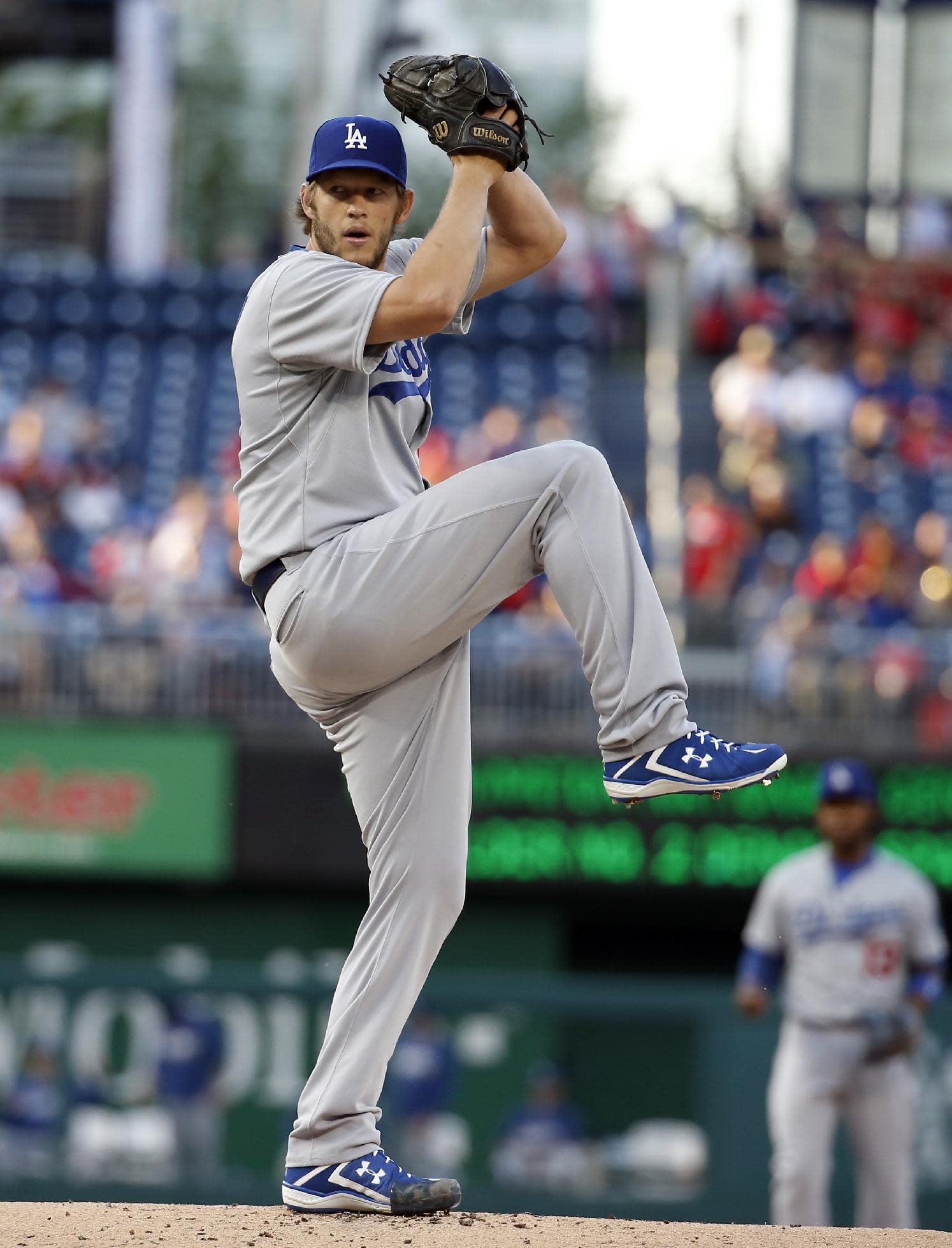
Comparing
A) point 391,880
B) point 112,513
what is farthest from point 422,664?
point 112,513

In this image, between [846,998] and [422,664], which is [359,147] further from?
[846,998]

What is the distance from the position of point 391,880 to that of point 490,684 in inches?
268

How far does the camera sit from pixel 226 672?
1083cm

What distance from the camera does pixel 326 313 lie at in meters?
3.59

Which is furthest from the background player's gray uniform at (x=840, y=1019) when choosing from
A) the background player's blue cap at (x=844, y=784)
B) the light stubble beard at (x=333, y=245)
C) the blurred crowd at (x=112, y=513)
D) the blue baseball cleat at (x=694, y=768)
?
the light stubble beard at (x=333, y=245)

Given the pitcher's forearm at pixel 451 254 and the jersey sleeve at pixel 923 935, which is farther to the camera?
the jersey sleeve at pixel 923 935

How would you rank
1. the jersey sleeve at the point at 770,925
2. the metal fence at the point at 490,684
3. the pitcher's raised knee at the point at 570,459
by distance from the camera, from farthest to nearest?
1. the metal fence at the point at 490,684
2. the jersey sleeve at the point at 770,925
3. the pitcher's raised knee at the point at 570,459

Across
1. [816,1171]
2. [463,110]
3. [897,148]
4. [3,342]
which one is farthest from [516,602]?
[897,148]

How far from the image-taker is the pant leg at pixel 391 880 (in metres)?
3.93

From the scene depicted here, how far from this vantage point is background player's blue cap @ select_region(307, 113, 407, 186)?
3697mm

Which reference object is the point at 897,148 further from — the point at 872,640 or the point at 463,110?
the point at 463,110

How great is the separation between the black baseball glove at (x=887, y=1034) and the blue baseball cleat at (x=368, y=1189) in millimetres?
3521

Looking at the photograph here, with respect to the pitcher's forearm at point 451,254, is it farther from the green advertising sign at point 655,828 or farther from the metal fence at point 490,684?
the green advertising sign at point 655,828

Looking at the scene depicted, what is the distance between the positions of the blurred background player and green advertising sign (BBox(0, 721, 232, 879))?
434 cm
